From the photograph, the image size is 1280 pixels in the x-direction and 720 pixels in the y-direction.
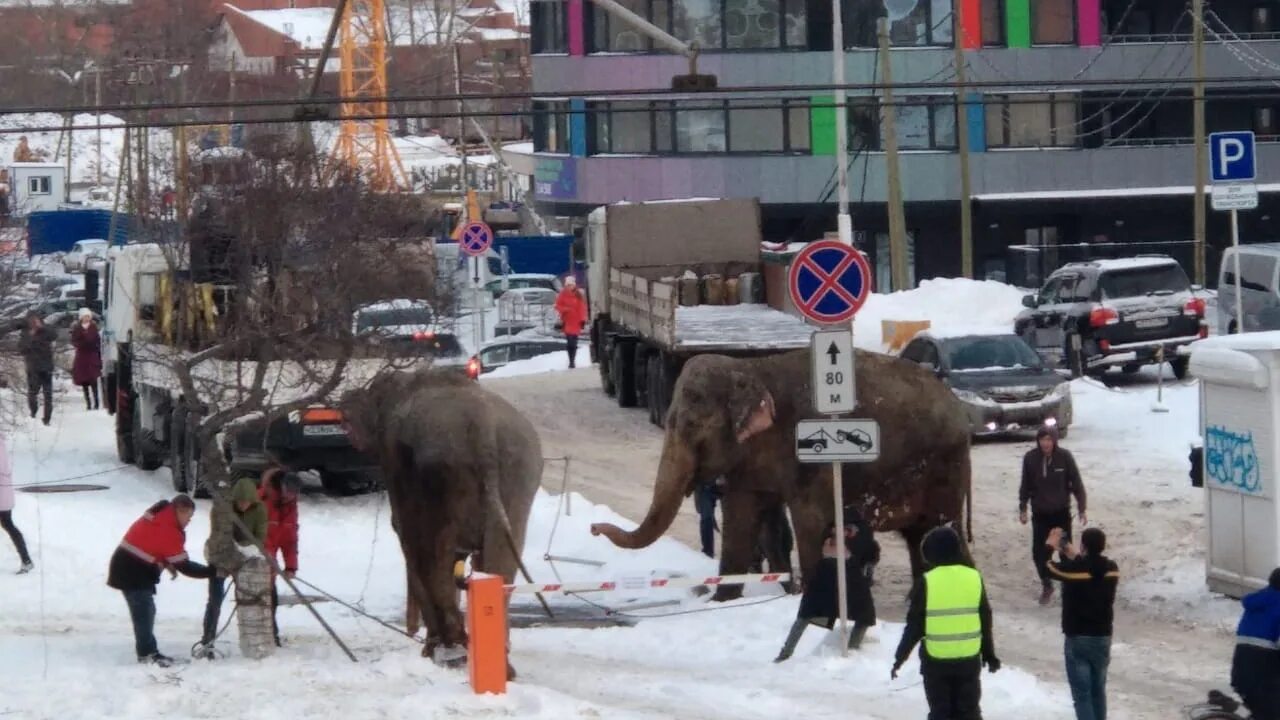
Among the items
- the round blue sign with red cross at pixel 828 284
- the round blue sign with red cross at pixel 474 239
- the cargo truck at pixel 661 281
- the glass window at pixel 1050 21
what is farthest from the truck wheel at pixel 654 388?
the glass window at pixel 1050 21

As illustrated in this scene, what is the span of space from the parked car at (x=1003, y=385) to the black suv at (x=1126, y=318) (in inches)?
160

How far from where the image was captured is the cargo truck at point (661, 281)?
28297 millimetres

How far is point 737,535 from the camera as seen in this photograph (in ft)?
55.7

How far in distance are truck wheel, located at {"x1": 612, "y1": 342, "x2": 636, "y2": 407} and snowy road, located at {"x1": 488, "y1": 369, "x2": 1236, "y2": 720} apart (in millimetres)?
350

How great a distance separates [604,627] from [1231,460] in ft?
17.5

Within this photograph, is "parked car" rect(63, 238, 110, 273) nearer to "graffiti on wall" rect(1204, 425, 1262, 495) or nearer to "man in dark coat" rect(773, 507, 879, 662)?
"graffiti on wall" rect(1204, 425, 1262, 495)

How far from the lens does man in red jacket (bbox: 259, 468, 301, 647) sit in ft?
54.2

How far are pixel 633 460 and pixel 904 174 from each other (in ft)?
102

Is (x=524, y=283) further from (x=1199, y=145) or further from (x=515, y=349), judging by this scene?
(x=1199, y=145)

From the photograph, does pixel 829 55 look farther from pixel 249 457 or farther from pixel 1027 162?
pixel 249 457

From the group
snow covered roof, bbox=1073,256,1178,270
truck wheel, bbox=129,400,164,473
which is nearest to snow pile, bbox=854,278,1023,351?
snow covered roof, bbox=1073,256,1178,270

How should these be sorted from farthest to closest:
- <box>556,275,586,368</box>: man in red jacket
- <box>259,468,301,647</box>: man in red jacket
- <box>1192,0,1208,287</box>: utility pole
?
<box>1192,0,1208,287</box>: utility pole, <box>556,275,586,368</box>: man in red jacket, <box>259,468,301,647</box>: man in red jacket

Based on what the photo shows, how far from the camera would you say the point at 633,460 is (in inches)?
1033

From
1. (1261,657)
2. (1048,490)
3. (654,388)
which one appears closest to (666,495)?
(1048,490)
